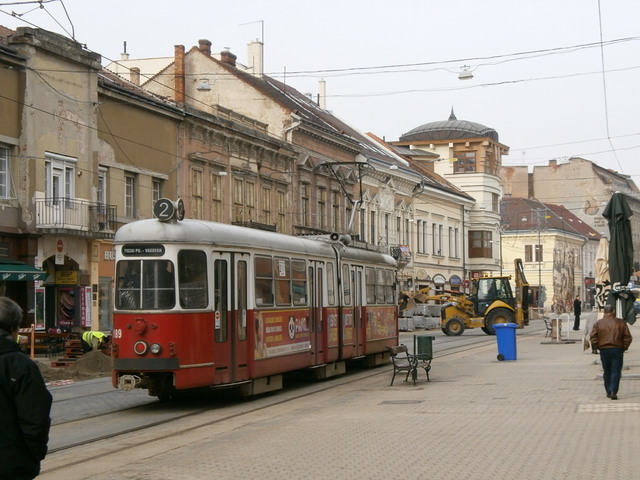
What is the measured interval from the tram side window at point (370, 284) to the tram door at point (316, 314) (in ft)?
11.8

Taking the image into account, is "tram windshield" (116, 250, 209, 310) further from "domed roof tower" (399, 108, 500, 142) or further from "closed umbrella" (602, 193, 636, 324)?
A: "domed roof tower" (399, 108, 500, 142)

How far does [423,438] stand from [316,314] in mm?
8773

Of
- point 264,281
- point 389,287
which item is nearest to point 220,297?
point 264,281

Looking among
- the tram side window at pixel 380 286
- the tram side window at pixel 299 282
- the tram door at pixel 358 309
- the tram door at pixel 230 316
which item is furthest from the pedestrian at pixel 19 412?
the tram side window at pixel 380 286

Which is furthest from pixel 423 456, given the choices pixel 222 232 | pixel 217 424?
pixel 222 232

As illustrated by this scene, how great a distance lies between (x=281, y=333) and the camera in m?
19.5

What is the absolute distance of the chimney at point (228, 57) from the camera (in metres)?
52.3

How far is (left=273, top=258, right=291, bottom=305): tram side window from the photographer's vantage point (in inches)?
765

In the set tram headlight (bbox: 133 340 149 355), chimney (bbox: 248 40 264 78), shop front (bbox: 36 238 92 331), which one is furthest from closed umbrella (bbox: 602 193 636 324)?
chimney (bbox: 248 40 264 78)

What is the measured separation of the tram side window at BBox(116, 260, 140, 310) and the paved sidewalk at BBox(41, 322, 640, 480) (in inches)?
101

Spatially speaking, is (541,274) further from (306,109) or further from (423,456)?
(423,456)

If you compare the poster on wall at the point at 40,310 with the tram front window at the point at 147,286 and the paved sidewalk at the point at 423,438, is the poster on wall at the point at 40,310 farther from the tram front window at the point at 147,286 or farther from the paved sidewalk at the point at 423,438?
the tram front window at the point at 147,286

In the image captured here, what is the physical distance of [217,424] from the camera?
49.5ft

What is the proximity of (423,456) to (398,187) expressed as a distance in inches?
2112
